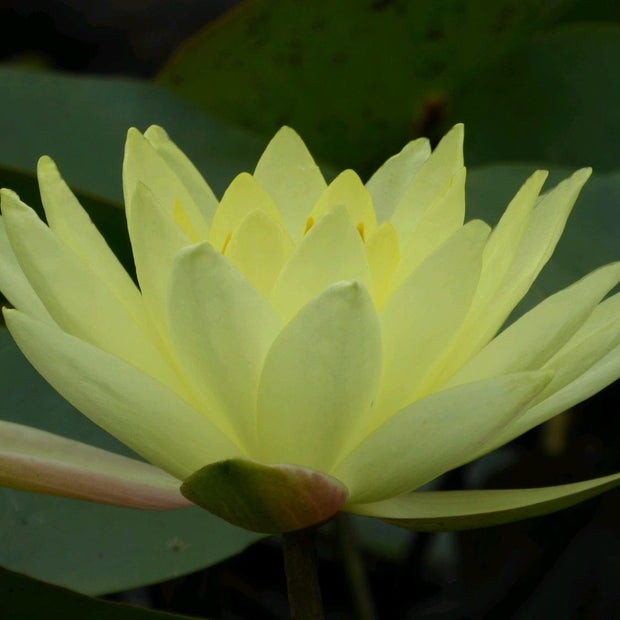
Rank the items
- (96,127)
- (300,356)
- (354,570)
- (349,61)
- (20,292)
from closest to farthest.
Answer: (300,356) < (20,292) < (354,570) < (96,127) < (349,61)

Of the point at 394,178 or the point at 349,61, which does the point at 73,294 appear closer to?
the point at 394,178

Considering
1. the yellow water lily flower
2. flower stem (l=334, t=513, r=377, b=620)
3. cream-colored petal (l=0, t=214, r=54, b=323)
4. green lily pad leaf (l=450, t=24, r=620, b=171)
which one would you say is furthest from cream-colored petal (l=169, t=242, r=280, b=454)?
green lily pad leaf (l=450, t=24, r=620, b=171)

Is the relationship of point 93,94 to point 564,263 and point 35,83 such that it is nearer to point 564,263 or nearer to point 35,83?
point 35,83

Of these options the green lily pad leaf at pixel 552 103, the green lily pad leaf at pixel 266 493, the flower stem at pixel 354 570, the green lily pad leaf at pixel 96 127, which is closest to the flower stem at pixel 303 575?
the green lily pad leaf at pixel 266 493

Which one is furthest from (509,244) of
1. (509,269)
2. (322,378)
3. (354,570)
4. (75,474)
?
(354,570)

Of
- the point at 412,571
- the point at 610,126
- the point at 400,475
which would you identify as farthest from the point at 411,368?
the point at 610,126

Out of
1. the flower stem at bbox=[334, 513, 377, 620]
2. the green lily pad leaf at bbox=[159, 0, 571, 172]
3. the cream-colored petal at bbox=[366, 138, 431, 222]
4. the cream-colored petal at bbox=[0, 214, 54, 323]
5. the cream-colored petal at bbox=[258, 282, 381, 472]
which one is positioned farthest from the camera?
the green lily pad leaf at bbox=[159, 0, 571, 172]

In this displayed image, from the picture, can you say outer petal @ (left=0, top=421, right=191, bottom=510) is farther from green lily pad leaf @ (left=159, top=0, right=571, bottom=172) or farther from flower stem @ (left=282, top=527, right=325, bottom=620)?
green lily pad leaf @ (left=159, top=0, right=571, bottom=172)
